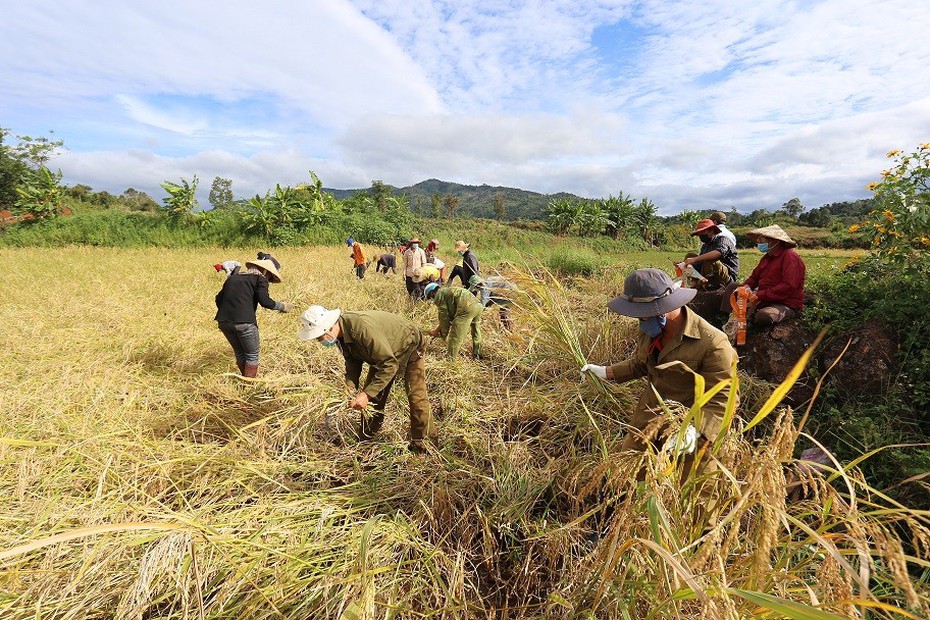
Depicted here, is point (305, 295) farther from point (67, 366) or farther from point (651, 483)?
point (651, 483)

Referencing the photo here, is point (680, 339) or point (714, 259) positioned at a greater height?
point (714, 259)

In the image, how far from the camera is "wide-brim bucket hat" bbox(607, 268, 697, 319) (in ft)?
6.65

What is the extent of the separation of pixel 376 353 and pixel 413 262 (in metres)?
4.47

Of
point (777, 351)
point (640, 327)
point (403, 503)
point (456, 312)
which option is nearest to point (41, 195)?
point (456, 312)

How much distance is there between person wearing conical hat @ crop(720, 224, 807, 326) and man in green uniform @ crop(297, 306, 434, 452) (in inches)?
125

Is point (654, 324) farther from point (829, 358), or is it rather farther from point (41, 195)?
point (41, 195)

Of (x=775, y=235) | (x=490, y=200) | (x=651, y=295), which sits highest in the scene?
(x=490, y=200)

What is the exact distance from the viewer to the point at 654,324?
2.16 m

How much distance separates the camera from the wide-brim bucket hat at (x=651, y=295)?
2027mm

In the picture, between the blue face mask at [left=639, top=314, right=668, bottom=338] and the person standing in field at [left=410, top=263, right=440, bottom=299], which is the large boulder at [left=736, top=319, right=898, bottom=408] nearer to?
the blue face mask at [left=639, top=314, right=668, bottom=338]

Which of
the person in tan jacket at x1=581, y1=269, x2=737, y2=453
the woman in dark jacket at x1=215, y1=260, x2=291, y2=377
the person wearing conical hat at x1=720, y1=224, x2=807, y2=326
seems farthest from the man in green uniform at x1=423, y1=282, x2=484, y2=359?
the person wearing conical hat at x1=720, y1=224, x2=807, y2=326

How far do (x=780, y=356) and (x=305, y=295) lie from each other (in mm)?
6744

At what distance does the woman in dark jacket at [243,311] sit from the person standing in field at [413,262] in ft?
10.3

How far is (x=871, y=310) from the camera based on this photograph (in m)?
3.28
